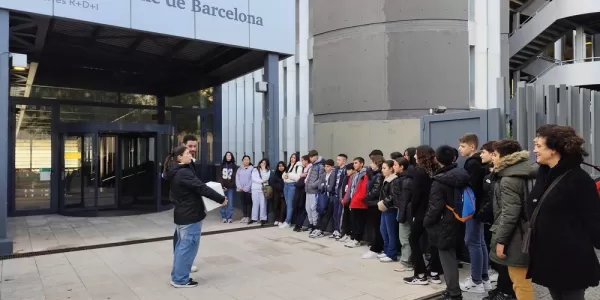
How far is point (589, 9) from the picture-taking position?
17.2m

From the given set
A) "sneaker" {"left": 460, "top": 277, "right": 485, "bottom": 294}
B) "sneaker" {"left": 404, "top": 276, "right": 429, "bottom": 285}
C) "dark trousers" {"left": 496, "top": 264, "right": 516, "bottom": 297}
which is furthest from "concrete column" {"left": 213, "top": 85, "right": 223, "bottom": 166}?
"dark trousers" {"left": 496, "top": 264, "right": 516, "bottom": 297}

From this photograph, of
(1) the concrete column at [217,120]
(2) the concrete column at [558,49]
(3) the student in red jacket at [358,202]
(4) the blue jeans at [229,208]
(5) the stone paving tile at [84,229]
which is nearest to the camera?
(3) the student in red jacket at [358,202]

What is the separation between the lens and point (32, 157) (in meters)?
11.2

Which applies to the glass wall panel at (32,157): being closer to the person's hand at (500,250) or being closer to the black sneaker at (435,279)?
the black sneaker at (435,279)

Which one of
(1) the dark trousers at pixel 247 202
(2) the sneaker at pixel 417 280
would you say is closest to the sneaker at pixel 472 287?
(2) the sneaker at pixel 417 280

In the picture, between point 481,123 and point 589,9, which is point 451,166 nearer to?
point 481,123

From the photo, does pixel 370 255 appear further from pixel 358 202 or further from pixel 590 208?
pixel 590 208

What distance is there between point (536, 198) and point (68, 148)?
11.3 m

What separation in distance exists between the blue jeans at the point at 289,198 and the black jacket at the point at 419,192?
13.3ft

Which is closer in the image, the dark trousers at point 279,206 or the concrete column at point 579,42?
the dark trousers at point 279,206

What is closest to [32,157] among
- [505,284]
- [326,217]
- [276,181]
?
[276,181]

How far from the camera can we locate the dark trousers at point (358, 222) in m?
7.47

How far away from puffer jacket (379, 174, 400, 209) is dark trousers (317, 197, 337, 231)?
6.12 feet

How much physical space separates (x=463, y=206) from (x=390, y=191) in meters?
1.69
